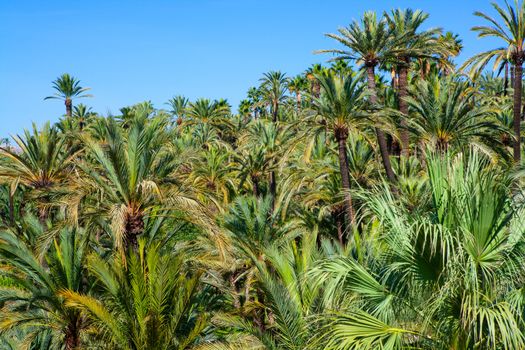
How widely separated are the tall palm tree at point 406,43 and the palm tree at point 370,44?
46 centimetres

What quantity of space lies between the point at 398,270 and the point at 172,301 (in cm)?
540

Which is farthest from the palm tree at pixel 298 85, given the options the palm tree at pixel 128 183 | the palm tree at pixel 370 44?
the palm tree at pixel 128 183

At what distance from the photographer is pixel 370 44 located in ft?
73.1

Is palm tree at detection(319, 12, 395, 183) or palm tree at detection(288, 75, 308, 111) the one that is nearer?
palm tree at detection(319, 12, 395, 183)

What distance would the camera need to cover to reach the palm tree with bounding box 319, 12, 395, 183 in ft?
72.5

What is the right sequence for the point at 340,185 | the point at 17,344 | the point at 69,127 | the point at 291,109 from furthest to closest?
the point at 291,109, the point at 69,127, the point at 340,185, the point at 17,344

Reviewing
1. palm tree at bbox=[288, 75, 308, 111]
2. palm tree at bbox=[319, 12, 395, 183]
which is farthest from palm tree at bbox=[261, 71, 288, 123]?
palm tree at bbox=[319, 12, 395, 183]

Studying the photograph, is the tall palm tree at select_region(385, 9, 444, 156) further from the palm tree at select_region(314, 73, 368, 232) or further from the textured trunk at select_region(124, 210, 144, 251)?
the textured trunk at select_region(124, 210, 144, 251)

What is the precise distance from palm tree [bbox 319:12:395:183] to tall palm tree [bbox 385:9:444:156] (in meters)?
0.46

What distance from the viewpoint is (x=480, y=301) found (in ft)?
21.3

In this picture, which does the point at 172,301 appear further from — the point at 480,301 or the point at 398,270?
the point at 480,301

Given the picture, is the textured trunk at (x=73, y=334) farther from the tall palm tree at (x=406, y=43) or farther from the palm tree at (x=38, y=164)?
the tall palm tree at (x=406, y=43)

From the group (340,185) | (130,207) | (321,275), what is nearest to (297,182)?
(340,185)

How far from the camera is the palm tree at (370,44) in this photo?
72.5 ft
